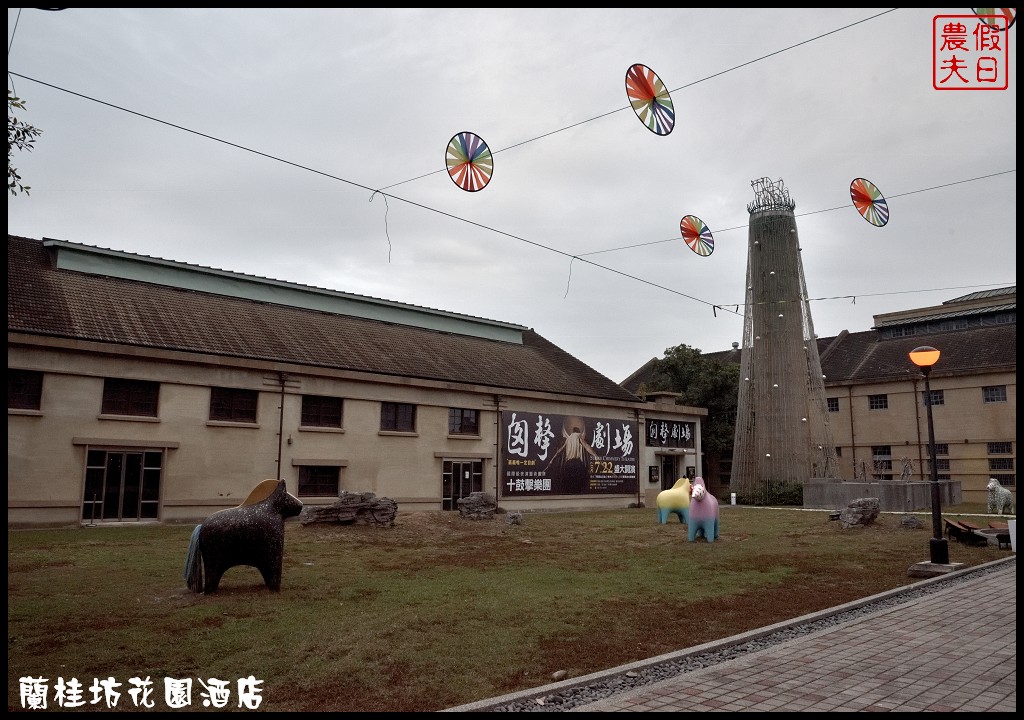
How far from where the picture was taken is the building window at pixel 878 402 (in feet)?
146

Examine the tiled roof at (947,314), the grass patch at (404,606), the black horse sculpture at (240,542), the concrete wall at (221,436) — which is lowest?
the grass patch at (404,606)

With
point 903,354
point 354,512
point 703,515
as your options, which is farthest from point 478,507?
point 903,354

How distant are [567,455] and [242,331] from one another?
15.6m

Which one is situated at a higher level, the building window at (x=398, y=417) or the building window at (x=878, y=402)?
the building window at (x=878, y=402)

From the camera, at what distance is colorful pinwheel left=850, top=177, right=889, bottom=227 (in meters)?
14.6

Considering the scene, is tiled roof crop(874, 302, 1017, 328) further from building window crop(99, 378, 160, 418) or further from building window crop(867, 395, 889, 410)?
building window crop(99, 378, 160, 418)

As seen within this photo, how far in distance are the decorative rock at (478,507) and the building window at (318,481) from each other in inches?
179

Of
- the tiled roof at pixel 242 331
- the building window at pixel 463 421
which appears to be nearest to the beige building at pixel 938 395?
the tiled roof at pixel 242 331

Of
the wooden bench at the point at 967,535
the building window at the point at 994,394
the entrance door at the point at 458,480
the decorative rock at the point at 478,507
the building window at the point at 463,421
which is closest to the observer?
the wooden bench at the point at 967,535

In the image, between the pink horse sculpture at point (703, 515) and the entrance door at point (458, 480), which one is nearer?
the pink horse sculpture at point (703, 515)

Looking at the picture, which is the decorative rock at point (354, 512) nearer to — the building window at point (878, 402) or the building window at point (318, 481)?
the building window at point (318, 481)

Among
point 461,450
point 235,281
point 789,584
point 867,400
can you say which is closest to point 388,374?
point 461,450

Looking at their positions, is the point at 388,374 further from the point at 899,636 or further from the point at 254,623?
the point at 899,636

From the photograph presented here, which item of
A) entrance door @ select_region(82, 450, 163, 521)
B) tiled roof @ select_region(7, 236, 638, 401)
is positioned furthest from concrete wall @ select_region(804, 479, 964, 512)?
entrance door @ select_region(82, 450, 163, 521)
